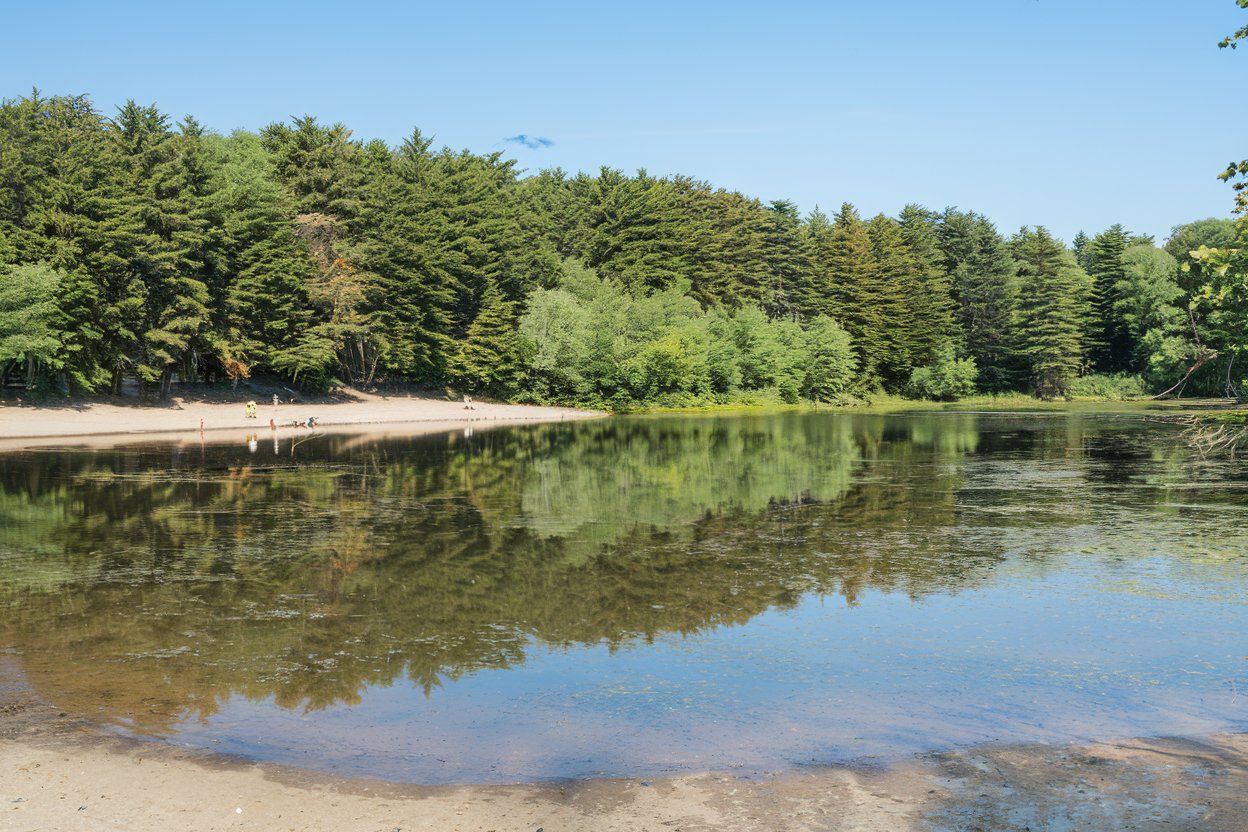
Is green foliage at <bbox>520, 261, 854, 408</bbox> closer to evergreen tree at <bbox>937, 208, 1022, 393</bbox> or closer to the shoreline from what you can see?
evergreen tree at <bbox>937, 208, 1022, 393</bbox>

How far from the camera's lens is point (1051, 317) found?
11044cm

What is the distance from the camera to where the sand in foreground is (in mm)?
7711

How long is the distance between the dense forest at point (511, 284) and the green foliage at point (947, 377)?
13.9 inches

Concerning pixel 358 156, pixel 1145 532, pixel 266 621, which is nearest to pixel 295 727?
pixel 266 621

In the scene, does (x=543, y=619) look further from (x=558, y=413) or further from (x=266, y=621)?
(x=558, y=413)

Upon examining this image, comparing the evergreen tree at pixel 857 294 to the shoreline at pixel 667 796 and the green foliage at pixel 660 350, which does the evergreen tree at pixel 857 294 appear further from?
the shoreline at pixel 667 796

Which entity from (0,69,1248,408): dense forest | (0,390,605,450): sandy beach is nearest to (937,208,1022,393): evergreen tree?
(0,69,1248,408): dense forest

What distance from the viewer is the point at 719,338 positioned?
9762 cm

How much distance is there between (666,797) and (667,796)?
0.03 m

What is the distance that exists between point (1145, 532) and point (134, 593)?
19.3 m

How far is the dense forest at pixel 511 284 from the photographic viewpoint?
59688mm

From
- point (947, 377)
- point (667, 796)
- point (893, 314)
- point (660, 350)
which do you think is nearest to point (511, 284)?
point (660, 350)

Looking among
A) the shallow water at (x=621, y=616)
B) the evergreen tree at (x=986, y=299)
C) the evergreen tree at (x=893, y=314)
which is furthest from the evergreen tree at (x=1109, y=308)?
the shallow water at (x=621, y=616)

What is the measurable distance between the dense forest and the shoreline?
421cm
